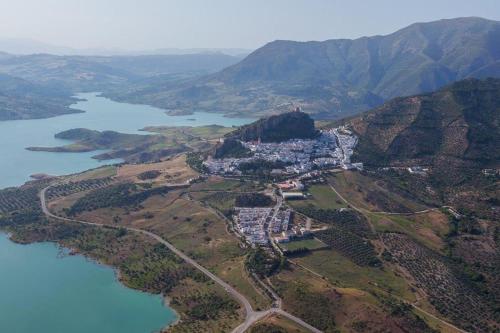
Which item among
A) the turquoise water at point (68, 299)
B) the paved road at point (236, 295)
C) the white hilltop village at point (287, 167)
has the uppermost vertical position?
the white hilltop village at point (287, 167)

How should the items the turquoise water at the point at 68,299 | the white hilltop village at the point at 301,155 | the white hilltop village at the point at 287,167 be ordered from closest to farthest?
the turquoise water at the point at 68,299 < the white hilltop village at the point at 287,167 < the white hilltop village at the point at 301,155

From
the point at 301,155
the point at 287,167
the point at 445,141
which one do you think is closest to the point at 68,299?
the point at 287,167

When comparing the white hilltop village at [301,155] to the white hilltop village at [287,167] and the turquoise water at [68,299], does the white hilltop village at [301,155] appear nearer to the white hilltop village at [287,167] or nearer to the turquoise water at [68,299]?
the white hilltop village at [287,167]

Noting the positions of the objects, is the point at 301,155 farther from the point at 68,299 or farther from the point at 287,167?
the point at 68,299

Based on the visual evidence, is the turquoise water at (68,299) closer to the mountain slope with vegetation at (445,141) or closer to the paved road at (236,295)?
the paved road at (236,295)

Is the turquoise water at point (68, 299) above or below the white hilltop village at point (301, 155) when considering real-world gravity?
below

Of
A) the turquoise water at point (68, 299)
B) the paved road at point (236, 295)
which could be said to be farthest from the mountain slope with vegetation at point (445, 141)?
the turquoise water at point (68, 299)

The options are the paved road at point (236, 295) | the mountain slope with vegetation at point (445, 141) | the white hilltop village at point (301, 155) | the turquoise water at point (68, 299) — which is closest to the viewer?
the paved road at point (236, 295)

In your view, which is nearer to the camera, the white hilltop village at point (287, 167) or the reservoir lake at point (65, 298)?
the reservoir lake at point (65, 298)
